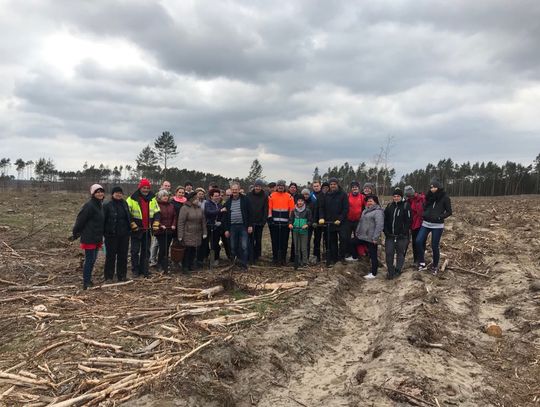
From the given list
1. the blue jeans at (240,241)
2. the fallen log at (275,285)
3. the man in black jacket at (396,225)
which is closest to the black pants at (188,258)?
the blue jeans at (240,241)

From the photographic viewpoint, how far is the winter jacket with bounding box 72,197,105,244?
827 cm

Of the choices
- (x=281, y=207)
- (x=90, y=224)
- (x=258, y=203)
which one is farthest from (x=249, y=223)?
(x=90, y=224)

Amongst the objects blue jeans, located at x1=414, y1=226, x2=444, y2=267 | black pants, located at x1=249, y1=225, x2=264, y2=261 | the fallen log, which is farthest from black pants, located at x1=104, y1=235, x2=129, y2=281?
blue jeans, located at x1=414, y1=226, x2=444, y2=267

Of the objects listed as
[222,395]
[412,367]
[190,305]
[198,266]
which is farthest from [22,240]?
[412,367]

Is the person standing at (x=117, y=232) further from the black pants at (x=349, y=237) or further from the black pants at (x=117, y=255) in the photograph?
the black pants at (x=349, y=237)

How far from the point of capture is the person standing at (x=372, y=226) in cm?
979

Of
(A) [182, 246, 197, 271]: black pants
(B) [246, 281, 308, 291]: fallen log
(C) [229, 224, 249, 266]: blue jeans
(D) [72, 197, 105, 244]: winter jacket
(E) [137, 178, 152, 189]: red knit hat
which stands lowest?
(B) [246, 281, 308, 291]: fallen log

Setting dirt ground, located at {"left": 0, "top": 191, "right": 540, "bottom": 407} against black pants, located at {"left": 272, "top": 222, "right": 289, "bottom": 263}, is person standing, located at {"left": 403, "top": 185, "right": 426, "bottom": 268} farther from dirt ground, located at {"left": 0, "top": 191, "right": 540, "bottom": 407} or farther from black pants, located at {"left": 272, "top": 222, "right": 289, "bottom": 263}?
black pants, located at {"left": 272, "top": 222, "right": 289, "bottom": 263}

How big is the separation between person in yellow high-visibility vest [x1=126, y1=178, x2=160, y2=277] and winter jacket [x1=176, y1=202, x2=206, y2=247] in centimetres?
54

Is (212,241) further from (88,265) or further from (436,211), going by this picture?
(436,211)

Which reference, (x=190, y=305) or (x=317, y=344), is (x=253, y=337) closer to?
(x=317, y=344)

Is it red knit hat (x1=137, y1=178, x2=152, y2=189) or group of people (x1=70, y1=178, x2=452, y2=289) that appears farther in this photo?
red knit hat (x1=137, y1=178, x2=152, y2=189)

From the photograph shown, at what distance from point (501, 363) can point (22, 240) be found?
14.4 metres

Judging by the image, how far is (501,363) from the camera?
554 cm
